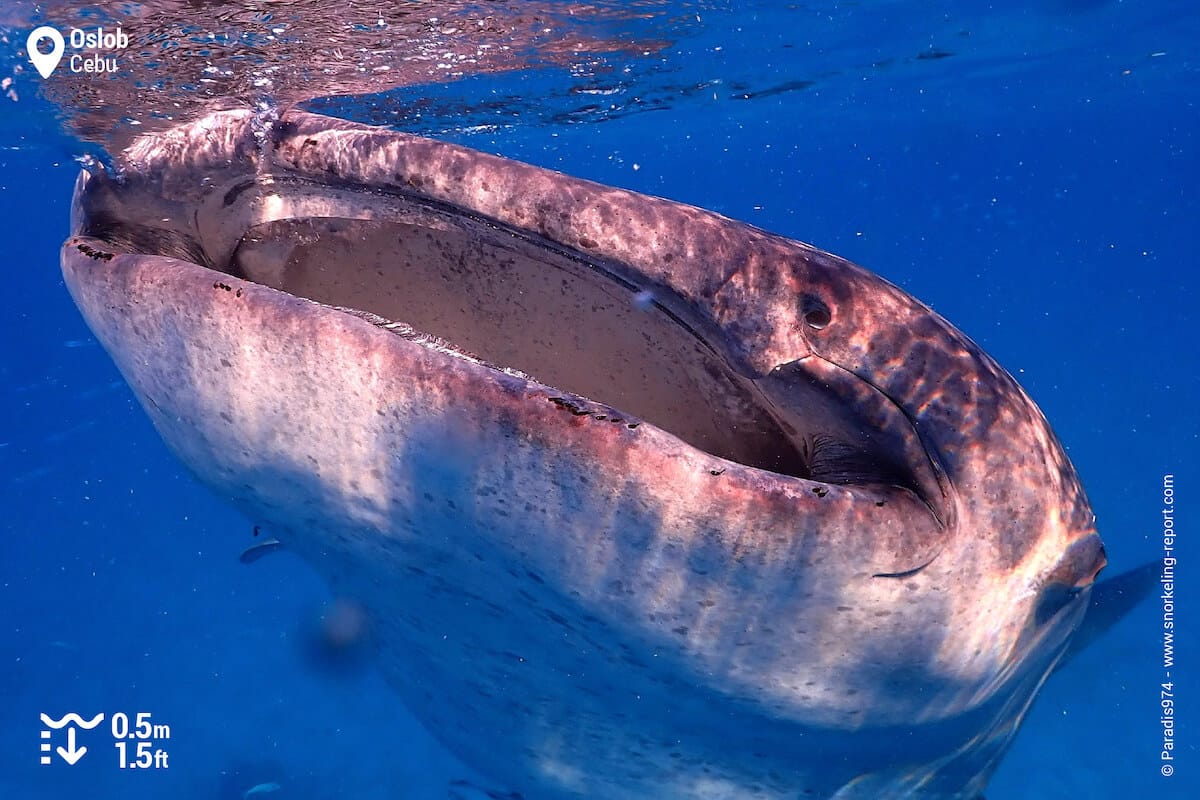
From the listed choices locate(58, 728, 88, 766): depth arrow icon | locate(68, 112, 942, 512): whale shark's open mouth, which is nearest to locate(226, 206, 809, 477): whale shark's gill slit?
locate(68, 112, 942, 512): whale shark's open mouth

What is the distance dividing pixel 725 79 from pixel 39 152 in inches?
489

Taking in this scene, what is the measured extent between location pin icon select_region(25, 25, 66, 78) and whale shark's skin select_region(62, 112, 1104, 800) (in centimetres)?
581

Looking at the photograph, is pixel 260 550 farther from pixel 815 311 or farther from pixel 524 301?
pixel 815 311

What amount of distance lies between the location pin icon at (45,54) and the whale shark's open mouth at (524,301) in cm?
582

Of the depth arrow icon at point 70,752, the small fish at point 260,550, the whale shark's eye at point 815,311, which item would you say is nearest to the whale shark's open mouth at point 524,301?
the whale shark's eye at point 815,311

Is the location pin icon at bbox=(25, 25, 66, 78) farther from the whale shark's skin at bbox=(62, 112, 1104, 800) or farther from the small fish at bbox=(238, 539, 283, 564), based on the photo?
the whale shark's skin at bbox=(62, 112, 1104, 800)

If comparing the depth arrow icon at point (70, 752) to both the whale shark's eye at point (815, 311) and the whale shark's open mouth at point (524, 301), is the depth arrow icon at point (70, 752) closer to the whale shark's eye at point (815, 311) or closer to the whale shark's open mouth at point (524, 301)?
the whale shark's open mouth at point (524, 301)

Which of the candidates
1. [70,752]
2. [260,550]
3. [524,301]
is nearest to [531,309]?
[524,301]

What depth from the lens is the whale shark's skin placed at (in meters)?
1.61

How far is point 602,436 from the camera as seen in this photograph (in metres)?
1.51

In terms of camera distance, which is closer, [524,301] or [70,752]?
[524,301]

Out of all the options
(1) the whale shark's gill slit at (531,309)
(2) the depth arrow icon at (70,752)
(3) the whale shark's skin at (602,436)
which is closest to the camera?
(3) the whale shark's skin at (602,436)

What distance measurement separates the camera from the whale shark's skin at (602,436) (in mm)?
1609

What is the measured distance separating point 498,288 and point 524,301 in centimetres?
8
